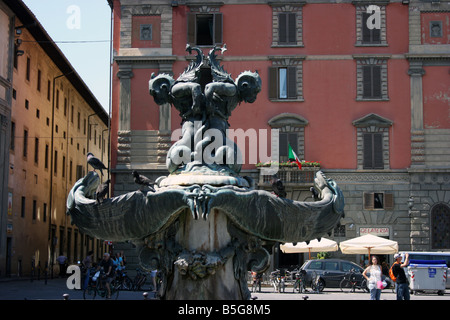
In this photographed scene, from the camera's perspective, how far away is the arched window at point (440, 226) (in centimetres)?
3388

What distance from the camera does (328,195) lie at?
24.5ft

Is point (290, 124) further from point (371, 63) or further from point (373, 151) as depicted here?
point (371, 63)

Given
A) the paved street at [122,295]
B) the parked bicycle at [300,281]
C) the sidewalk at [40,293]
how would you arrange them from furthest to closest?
1. the parked bicycle at [300,281]
2. the paved street at [122,295]
3. the sidewalk at [40,293]

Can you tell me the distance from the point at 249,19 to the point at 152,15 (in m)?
4.78

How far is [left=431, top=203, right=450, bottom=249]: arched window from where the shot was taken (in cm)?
3388

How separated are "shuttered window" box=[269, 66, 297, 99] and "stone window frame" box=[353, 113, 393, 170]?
3.42m

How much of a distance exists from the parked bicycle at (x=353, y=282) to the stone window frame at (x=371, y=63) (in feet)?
32.4

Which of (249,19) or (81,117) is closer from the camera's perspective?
(249,19)

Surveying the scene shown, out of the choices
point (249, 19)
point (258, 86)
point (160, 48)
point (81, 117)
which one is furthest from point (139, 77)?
point (258, 86)

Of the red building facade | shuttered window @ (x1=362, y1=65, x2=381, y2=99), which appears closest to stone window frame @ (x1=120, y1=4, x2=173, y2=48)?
the red building facade

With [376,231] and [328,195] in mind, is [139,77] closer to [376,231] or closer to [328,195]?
[376,231]

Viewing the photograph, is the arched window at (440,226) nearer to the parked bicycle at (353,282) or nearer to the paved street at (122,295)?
the paved street at (122,295)

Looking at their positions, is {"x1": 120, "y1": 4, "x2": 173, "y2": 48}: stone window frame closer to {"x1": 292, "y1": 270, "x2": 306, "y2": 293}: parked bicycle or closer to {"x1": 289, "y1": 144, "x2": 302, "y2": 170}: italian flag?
{"x1": 289, "y1": 144, "x2": 302, "y2": 170}: italian flag

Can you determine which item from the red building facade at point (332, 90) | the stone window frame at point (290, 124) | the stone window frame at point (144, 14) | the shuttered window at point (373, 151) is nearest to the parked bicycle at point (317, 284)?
the red building facade at point (332, 90)
